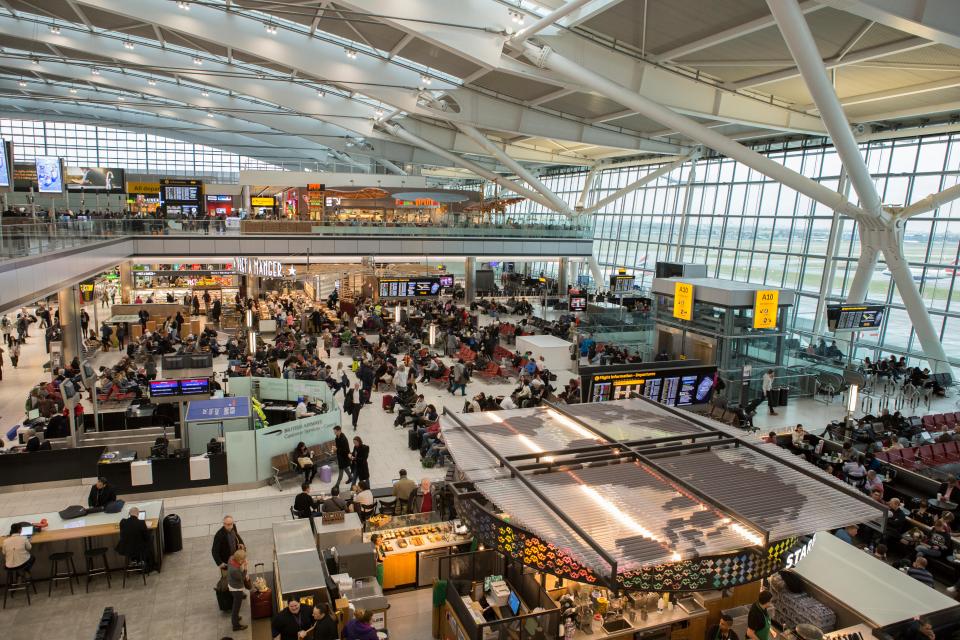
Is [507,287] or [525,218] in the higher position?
[525,218]

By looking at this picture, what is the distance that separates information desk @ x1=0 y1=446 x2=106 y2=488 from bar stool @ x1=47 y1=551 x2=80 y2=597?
3.48 meters

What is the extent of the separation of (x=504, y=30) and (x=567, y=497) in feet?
48.5

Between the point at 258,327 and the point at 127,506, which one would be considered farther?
the point at 258,327

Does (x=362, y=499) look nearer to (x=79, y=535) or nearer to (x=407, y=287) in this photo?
(x=79, y=535)

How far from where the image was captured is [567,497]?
606 centimetres

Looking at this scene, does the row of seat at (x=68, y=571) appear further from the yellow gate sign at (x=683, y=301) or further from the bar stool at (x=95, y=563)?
the yellow gate sign at (x=683, y=301)

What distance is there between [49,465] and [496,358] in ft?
46.0

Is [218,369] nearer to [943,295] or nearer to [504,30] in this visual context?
[504,30]

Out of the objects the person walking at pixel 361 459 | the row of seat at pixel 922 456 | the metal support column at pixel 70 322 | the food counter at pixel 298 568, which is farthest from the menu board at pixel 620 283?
the food counter at pixel 298 568

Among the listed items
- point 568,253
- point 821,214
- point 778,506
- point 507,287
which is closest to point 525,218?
point 568,253

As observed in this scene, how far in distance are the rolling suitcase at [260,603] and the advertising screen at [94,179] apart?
97.2ft

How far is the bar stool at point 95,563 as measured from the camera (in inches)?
345

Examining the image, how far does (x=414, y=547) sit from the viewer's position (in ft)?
28.5

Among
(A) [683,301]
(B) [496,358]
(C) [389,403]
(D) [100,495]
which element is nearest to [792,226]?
(A) [683,301]
